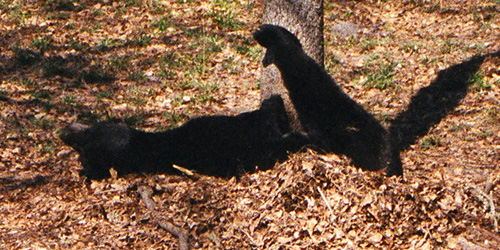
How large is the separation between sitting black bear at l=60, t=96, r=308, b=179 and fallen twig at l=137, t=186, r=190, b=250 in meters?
0.46

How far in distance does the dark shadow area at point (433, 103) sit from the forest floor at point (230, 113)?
4 centimetres

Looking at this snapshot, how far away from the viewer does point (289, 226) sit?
5.71m

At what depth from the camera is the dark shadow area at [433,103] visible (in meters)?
8.02

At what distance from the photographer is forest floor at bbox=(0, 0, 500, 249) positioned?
18.7 feet

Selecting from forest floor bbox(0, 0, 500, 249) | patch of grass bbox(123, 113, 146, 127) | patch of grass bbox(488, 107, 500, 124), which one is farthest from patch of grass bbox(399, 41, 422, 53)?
patch of grass bbox(123, 113, 146, 127)

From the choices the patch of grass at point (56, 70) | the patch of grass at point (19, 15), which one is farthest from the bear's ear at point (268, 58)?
the patch of grass at point (19, 15)

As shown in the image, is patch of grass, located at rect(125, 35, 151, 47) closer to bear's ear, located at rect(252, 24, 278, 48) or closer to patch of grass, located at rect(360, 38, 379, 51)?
patch of grass, located at rect(360, 38, 379, 51)

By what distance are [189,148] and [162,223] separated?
1.26 metres

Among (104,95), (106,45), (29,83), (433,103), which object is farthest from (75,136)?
(433,103)

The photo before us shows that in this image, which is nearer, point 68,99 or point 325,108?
point 325,108

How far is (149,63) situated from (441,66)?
463 cm

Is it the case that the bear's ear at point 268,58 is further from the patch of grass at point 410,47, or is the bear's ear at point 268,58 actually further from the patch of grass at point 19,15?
the patch of grass at point 19,15

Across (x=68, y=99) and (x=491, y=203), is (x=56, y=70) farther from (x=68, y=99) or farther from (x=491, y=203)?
(x=491, y=203)

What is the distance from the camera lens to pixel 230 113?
342 inches
